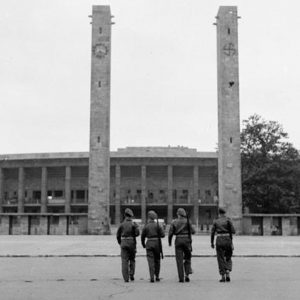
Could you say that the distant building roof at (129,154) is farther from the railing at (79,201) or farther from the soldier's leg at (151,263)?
the soldier's leg at (151,263)

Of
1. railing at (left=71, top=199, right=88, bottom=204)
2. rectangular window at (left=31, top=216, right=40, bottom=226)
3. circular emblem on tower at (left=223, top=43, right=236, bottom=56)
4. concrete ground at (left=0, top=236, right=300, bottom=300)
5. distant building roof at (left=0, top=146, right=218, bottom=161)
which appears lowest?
concrete ground at (left=0, top=236, right=300, bottom=300)

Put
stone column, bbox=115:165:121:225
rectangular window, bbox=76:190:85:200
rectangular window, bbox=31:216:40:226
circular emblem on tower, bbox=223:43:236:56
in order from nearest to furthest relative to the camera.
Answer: rectangular window, bbox=31:216:40:226 < circular emblem on tower, bbox=223:43:236:56 < stone column, bbox=115:165:121:225 < rectangular window, bbox=76:190:85:200

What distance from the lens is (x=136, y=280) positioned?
40.5 ft

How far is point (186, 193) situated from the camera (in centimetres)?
7462

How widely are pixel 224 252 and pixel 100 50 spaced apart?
103ft

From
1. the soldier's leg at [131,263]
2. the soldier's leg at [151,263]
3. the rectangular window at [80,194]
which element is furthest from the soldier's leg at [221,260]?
the rectangular window at [80,194]

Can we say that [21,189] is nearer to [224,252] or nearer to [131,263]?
[131,263]

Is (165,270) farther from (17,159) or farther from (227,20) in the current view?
(17,159)

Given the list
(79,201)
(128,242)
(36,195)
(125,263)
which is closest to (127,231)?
(128,242)

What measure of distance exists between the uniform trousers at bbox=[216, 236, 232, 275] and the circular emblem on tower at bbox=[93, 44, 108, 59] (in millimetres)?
31016

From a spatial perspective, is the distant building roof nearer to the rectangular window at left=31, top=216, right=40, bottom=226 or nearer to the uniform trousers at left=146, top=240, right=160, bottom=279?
the rectangular window at left=31, top=216, right=40, bottom=226

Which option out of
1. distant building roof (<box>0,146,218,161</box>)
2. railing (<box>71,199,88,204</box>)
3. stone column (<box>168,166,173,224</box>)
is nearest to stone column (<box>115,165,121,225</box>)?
distant building roof (<box>0,146,218,161</box>)

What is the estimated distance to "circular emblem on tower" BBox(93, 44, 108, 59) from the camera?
137 ft

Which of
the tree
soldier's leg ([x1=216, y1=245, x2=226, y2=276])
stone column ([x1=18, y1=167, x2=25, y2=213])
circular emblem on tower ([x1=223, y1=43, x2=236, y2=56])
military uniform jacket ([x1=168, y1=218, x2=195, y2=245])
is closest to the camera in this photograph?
soldier's leg ([x1=216, y1=245, x2=226, y2=276])
